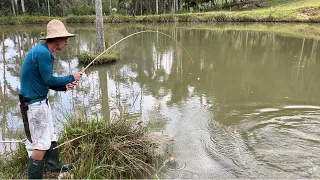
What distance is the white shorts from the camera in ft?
9.01

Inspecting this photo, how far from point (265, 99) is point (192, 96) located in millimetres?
1582

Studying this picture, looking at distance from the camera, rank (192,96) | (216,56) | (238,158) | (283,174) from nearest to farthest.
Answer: (283,174), (238,158), (192,96), (216,56)

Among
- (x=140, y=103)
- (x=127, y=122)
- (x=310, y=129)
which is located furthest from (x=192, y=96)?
(x=127, y=122)

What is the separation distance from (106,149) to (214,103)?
3.58m

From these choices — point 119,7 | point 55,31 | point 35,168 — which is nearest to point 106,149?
point 35,168

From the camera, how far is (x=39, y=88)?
9.08 ft

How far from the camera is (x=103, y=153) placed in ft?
11.3

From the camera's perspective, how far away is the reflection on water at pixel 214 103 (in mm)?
4090

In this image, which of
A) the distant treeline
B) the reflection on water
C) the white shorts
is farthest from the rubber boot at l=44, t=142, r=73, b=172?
the distant treeline

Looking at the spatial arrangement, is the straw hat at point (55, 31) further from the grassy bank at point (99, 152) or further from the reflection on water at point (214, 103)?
the reflection on water at point (214, 103)

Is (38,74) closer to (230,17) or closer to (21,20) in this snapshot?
(230,17)

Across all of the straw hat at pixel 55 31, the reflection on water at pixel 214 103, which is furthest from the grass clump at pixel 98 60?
the straw hat at pixel 55 31

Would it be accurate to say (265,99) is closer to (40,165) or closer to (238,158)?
(238,158)

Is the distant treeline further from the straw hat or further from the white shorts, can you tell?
the white shorts
